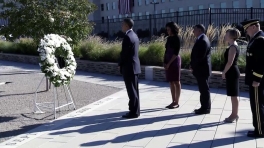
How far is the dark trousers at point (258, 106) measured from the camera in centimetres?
557

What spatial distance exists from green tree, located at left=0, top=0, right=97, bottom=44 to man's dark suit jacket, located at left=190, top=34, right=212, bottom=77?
525cm

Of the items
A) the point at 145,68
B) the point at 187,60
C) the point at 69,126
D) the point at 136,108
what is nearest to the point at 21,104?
the point at 69,126

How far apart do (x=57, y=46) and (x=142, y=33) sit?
2565 centimetres

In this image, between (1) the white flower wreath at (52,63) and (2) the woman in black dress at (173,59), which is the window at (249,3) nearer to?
(2) the woman in black dress at (173,59)

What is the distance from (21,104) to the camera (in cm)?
926

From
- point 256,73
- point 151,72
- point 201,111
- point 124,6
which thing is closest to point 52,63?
point 201,111

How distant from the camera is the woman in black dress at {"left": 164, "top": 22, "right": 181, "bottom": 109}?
749 centimetres

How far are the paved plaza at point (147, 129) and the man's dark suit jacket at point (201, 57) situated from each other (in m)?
0.93

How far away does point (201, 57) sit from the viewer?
6.99 m

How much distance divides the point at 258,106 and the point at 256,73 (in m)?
0.55

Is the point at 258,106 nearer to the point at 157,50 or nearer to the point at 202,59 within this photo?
the point at 202,59

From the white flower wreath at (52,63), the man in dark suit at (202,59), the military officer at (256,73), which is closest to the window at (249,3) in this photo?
the man in dark suit at (202,59)

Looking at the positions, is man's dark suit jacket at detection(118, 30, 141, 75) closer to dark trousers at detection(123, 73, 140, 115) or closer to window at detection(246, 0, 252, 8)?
dark trousers at detection(123, 73, 140, 115)

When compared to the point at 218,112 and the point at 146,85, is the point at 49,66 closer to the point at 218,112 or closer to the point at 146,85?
the point at 218,112
